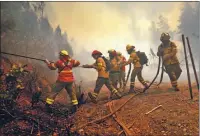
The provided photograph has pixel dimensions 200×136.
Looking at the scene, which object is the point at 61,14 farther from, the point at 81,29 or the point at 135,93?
the point at 135,93

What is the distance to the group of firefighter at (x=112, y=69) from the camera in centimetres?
550

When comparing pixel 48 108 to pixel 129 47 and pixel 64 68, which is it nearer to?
pixel 64 68

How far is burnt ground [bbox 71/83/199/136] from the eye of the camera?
463 centimetres

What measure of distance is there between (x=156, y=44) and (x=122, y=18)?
1.16m

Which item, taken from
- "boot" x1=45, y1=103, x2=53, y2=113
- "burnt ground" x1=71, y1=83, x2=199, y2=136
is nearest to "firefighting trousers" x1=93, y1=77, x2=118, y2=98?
"burnt ground" x1=71, y1=83, x2=199, y2=136

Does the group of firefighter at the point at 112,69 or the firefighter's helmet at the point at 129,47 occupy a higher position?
the firefighter's helmet at the point at 129,47

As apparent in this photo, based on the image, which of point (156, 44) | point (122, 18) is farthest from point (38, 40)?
point (156, 44)

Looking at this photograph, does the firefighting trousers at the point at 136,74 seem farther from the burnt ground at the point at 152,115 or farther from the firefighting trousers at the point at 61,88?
the firefighting trousers at the point at 61,88

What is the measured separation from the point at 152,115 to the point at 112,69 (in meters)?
1.91

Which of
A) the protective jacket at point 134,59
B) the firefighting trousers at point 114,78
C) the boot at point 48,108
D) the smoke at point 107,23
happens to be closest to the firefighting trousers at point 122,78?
the firefighting trousers at point 114,78

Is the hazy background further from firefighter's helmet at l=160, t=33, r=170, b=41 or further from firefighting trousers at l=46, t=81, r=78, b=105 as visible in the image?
firefighting trousers at l=46, t=81, r=78, b=105

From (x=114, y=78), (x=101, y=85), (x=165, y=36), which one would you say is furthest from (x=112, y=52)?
(x=165, y=36)

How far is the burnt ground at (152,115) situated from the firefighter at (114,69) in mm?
572

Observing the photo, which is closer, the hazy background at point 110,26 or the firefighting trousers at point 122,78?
the hazy background at point 110,26
